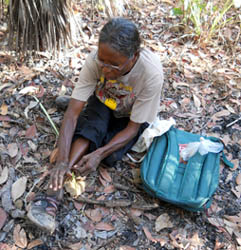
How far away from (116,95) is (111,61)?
0.46 metres

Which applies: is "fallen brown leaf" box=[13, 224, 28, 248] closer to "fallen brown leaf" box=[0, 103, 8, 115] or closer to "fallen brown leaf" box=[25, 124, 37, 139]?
"fallen brown leaf" box=[25, 124, 37, 139]

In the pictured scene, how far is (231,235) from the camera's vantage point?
2057 millimetres

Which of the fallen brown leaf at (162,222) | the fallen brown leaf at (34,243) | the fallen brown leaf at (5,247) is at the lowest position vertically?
the fallen brown leaf at (5,247)

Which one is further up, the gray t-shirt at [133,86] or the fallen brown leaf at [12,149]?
the gray t-shirt at [133,86]

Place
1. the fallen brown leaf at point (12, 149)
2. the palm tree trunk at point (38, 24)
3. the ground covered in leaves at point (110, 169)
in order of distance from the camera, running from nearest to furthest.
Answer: the ground covered in leaves at point (110, 169), the fallen brown leaf at point (12, 149), the palm tree trunk at point (38, 24)

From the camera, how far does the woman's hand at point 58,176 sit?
73.7 inches

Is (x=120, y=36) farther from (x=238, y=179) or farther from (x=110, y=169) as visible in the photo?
(x=238, y=179)

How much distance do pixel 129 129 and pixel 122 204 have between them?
0.50m

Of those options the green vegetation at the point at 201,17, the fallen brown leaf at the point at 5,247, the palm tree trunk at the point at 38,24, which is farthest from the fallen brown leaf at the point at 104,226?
the green vegetation at the point at 201,17

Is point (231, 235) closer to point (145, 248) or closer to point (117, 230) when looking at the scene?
point (145, 248)

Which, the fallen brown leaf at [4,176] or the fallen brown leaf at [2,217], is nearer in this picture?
the fallen brown leaf at [2,217]

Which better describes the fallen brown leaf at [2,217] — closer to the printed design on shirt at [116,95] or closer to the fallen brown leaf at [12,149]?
the fallen brown leaf at [12,149]

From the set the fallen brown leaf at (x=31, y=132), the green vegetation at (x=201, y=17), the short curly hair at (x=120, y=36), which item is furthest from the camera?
the green vegetation at (x=201, y=17)

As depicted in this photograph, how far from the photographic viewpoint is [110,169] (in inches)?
90.2
